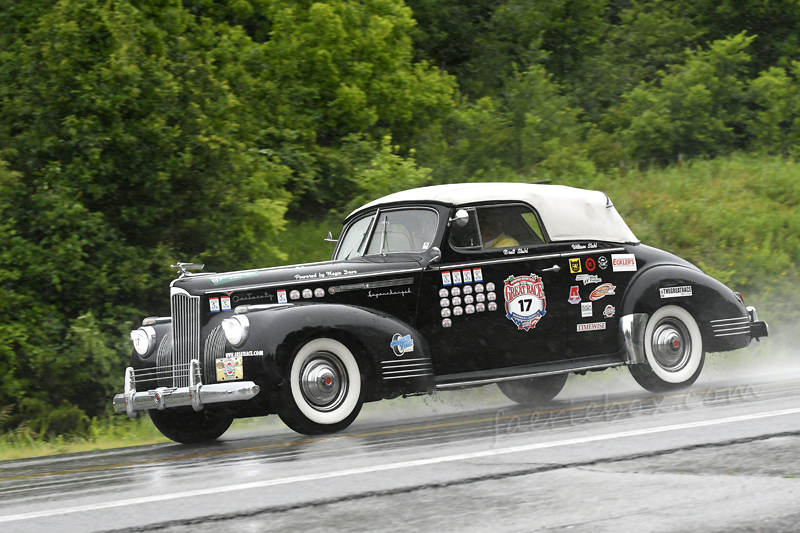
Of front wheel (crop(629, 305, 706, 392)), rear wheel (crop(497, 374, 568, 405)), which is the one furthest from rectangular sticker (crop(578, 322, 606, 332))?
rear wheel (crop(497, 374, 568, 405))

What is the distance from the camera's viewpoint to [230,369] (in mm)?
7785

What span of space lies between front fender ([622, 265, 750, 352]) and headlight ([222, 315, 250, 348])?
3853 mm

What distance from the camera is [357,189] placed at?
2223 centimetres

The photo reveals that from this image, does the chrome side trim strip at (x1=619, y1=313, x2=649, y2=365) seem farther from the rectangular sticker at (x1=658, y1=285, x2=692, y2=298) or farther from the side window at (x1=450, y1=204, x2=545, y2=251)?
the side window at (x1=450, y1=204, x2=545, y2=251)

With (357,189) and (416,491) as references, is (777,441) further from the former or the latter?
(357,189)

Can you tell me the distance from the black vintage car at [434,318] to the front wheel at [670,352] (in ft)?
0.05

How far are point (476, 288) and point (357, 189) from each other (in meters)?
13.6

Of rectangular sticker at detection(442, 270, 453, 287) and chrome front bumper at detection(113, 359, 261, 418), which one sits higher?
rectangular sticker at detection(442, 270, 453, 287)

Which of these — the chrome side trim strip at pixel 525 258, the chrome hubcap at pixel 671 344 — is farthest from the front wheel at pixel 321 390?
the chrome hubcap at pixel 671 344

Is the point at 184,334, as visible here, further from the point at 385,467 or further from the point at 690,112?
the point at 690,112

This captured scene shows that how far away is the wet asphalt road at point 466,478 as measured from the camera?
4426 mm

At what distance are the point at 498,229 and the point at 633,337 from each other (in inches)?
67.3

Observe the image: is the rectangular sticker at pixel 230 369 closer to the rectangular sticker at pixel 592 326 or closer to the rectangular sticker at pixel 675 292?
the rectangular sticker at pixel 592 326

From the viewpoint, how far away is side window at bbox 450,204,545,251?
29.7 feet
